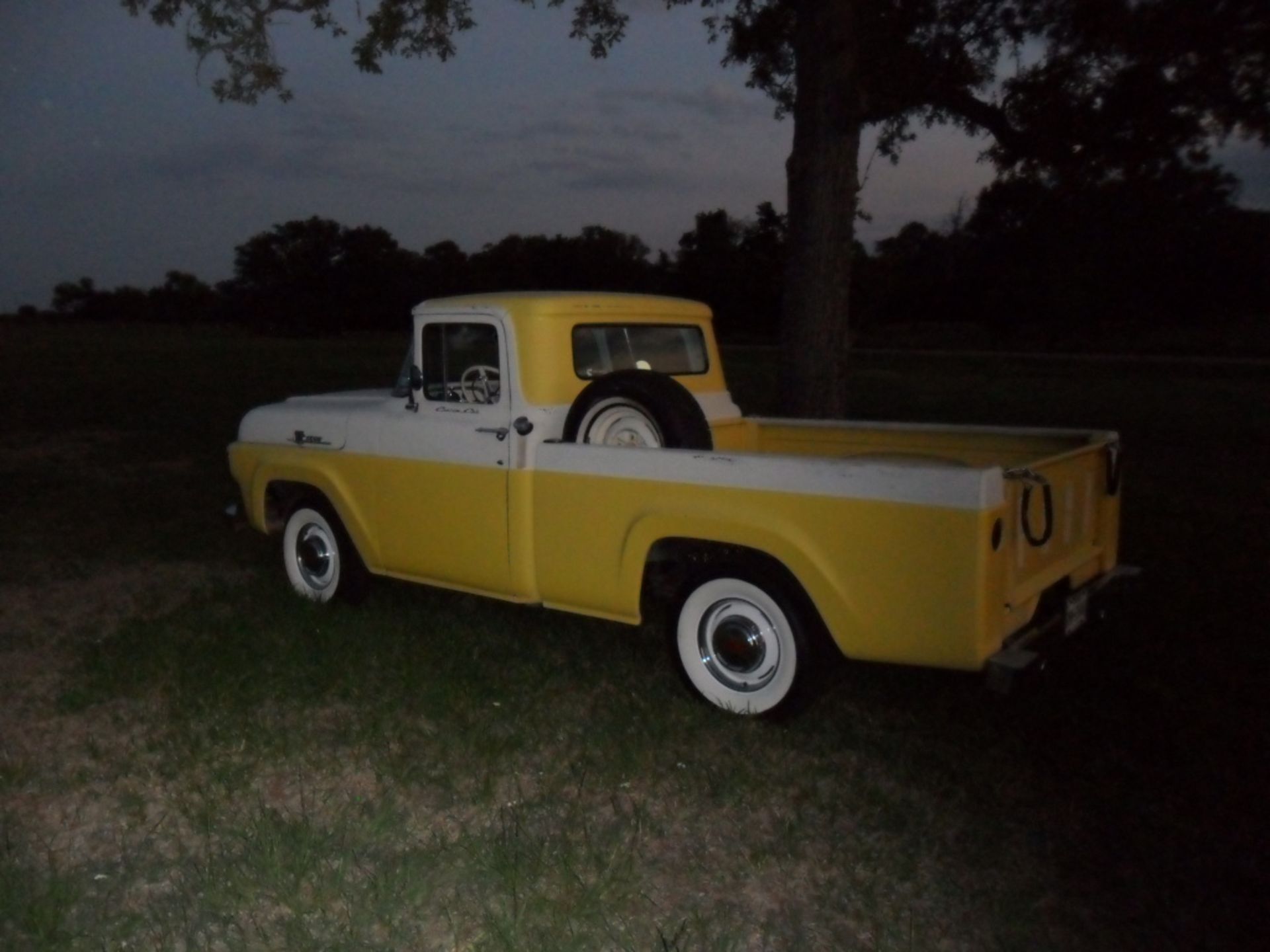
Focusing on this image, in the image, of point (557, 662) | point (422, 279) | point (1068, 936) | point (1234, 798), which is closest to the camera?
point (1068, 936)

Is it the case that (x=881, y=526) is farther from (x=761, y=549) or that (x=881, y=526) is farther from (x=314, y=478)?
(x=314, y=478)

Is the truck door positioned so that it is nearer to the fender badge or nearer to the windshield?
the windshield

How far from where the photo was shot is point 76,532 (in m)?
9.24

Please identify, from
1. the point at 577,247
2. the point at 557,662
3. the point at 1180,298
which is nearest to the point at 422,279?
the point at 577,247

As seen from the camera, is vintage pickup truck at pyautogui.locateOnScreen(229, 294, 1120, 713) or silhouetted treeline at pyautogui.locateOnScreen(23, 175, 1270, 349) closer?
vintage pickup truck at pyautogui.locateOnScreen(229, 294, 1120, 713)

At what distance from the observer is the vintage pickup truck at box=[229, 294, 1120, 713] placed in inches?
167

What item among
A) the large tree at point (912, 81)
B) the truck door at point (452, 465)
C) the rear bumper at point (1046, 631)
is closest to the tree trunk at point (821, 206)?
the large tree at point (912, 81)

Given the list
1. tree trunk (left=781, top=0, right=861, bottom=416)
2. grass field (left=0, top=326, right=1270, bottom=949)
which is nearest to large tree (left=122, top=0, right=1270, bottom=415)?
tree trunk (left=781, top=0, right=861, bottom=416)

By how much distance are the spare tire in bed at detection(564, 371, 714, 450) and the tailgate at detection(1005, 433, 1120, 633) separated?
143cm

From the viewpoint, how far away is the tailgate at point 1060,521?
4344mm

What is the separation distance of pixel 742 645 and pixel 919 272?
5554 cm

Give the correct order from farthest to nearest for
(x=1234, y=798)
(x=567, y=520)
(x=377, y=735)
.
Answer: (x=567, y=520) < (x=377, y=735) < (x=1234, y=798)

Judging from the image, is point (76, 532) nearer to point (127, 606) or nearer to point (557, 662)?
point (127, 606)

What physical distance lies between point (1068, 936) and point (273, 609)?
4.77m
